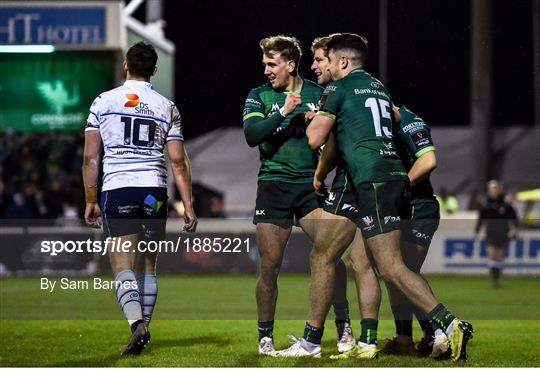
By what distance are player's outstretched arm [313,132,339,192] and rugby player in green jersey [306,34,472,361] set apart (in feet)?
0.14

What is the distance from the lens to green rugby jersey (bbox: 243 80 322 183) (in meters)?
8.33

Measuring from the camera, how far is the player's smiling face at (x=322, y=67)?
8.09m

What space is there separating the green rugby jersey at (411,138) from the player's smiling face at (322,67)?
0.61 m

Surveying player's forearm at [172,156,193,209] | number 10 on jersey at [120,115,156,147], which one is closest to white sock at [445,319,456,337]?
player's forearm at [172,156,193,209]

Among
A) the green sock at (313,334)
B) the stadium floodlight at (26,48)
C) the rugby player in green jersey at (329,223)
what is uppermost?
the stadium floodlight at (26,48)

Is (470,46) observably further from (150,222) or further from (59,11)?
(150,222)

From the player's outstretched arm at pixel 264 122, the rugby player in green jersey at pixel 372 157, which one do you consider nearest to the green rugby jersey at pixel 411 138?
the rugby player in green jersey at pixel 372 157

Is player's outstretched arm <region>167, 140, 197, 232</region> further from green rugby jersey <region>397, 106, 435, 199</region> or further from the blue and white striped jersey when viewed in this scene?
green rugby jersey <region>397, 106, 435, 199</region>

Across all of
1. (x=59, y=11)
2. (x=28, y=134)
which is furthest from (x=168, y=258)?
(x=28, y=134)

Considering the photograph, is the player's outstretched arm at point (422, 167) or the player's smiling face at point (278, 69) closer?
the player's outstretched arm at point (422, 167)

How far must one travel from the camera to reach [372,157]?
7840 mm

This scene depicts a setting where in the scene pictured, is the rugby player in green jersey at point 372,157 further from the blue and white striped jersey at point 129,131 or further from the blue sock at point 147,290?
the blue sock at point 147,290

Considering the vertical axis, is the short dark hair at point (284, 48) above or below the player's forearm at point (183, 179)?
above

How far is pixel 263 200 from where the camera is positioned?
8414 mm
